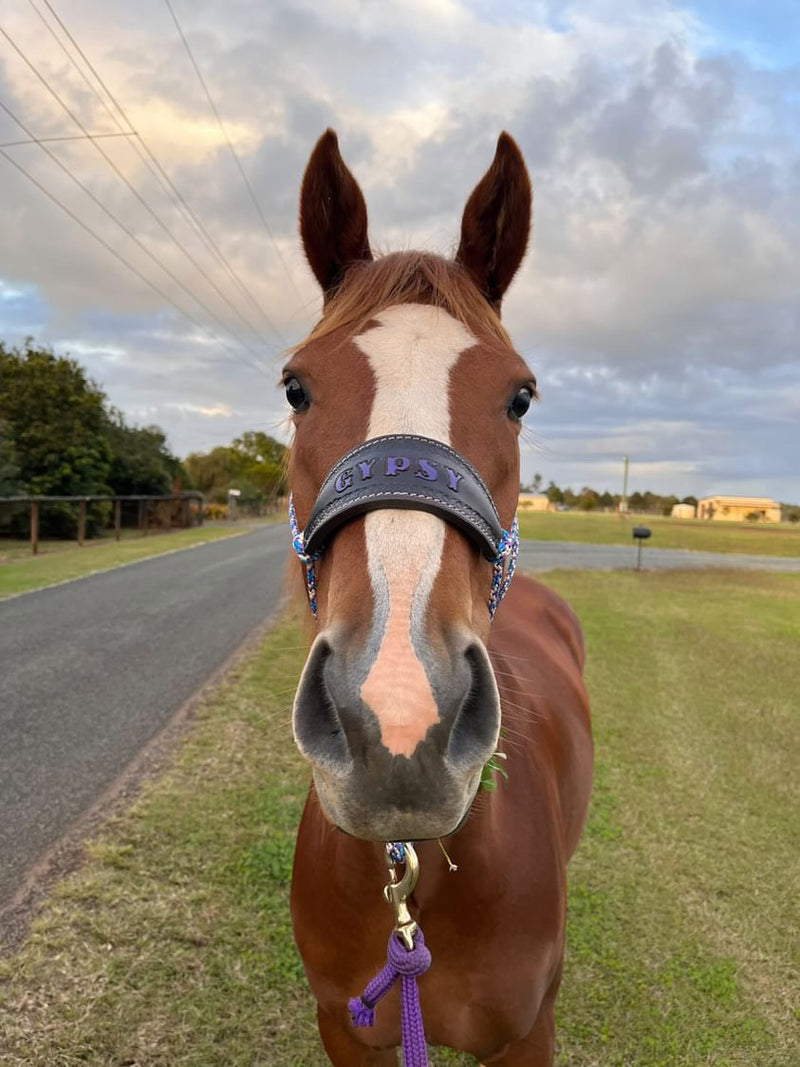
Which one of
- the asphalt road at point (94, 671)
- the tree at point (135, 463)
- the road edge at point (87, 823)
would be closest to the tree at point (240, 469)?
the tree at point (135, 463)

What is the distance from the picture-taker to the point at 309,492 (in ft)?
5.74

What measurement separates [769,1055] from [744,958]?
70cm

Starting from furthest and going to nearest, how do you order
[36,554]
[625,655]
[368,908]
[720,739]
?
[36,554]
[625,655]
[720,739]
[368,908]

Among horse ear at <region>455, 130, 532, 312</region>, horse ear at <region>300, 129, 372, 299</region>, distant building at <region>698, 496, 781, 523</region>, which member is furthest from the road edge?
distant building at <region>698, 496, 781, 523</region>

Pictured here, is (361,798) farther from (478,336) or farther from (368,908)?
(478,336)

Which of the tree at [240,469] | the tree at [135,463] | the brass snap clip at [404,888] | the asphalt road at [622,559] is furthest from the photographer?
the tree at [240,469]

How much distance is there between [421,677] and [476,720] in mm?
172

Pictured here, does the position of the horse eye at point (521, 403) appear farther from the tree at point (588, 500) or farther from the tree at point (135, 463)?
the tree at point (588, 500)

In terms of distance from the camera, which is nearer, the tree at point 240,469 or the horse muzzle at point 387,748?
the horse muzzle at point 387,748

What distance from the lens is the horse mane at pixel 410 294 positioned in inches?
74.7

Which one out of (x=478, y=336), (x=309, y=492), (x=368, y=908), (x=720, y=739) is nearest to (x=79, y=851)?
(x=368, y=908)

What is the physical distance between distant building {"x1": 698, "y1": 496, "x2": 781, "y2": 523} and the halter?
316 feet

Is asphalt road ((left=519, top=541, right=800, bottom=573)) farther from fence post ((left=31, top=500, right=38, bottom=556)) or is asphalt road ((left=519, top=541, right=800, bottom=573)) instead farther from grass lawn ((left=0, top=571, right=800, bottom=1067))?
grass lawn ((left=0, top=571, right=800, bottom=1067))

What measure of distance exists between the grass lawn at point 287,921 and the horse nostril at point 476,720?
1.05 metres
